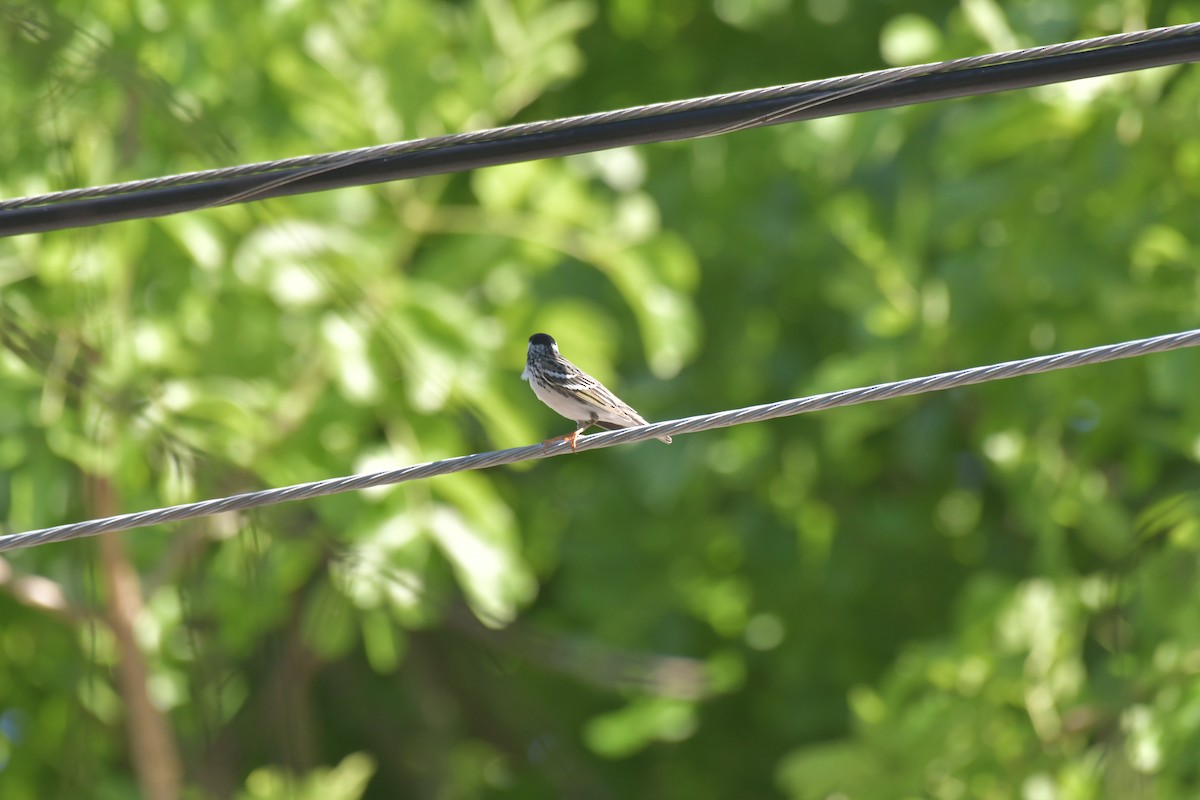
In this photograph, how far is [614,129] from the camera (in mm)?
3975

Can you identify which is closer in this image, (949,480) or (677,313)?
(677,313)

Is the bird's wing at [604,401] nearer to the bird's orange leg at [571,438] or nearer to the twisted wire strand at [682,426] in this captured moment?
the bird's orange leg at [571,438]

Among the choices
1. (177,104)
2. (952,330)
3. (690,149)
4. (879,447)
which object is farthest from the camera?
(879,447)

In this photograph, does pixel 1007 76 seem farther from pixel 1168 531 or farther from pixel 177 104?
pixel 1168 531

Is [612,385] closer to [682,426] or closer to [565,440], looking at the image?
[565,440]

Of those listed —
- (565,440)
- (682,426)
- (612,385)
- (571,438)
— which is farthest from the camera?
(612,385)

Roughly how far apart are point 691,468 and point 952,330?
5.35 feet

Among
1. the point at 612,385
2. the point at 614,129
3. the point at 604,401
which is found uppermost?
the point at 614,129

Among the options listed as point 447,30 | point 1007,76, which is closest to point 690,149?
point 447,30

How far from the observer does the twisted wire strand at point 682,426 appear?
365 centimetres

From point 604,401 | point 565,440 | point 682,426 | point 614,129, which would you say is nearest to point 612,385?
point 604,401

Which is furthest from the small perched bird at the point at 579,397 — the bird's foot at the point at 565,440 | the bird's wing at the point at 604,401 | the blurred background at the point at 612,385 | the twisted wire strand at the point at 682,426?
the twisted wire strand at the point at 682,426

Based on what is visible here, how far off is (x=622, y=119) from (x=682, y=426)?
0.87 meters

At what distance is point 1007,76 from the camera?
3.79 m
